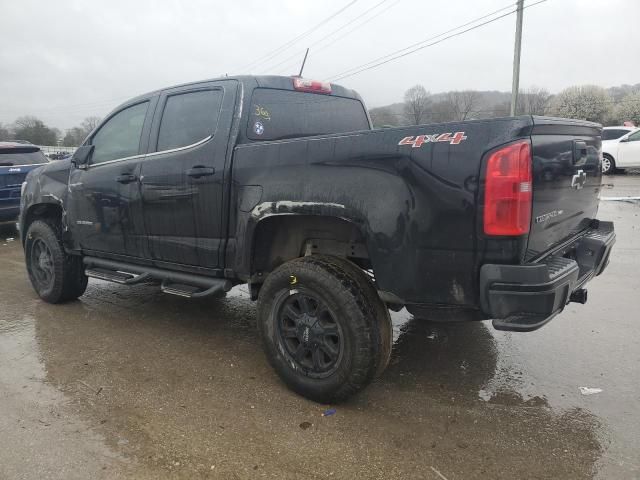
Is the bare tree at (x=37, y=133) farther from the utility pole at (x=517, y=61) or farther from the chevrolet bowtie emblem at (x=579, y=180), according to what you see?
the chevrolet bowtie emblem at (x=579, y=180)

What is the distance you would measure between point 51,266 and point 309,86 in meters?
3.18

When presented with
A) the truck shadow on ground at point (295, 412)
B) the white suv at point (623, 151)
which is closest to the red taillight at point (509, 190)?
the truck shadow on ground at point (295, 412)

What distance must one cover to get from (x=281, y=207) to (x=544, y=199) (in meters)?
1.46

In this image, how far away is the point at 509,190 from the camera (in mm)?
2330

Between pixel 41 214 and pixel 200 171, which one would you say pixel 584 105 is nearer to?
pixel 41 214

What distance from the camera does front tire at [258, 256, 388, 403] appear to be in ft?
9.28

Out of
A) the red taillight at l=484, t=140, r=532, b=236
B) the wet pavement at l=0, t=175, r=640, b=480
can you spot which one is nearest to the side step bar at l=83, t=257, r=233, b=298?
the wet pavement at l=0, t=175, r=640, b=480

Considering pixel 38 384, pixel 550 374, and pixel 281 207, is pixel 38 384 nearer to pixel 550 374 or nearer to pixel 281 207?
pixel 281 207

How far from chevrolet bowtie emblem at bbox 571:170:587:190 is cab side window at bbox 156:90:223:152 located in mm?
2363

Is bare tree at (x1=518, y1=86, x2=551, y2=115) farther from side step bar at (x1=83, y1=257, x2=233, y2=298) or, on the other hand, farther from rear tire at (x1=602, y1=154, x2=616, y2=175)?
side step bar at (x1=83, y1=257, x2=233, y2=298)

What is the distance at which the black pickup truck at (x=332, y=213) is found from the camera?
2.41 m

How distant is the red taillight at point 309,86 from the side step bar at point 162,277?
5.42ft

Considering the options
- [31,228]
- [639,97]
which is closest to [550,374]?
[31,228]

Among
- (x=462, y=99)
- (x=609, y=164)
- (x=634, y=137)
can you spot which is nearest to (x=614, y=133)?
(x=609, y=164)
